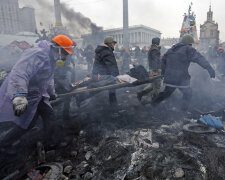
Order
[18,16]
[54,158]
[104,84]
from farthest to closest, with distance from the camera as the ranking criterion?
1. [18,16]
2. [104,84]
3. [54,158]

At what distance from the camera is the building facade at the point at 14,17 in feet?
188

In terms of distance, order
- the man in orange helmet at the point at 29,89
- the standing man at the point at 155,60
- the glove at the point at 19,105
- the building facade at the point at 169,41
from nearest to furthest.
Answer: the glove at the point at 19,105 → the man in orange helmet at the point at 29,89 → the standing man at the point at 155,60 → the building facade at the point at 169,41

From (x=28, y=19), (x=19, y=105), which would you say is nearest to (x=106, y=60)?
(x=19, y=105)

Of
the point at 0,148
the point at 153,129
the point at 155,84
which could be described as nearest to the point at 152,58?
the point at 155,84

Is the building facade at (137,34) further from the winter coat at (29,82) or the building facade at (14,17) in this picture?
the winter coat at (29,82)

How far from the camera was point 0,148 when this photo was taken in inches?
86.1

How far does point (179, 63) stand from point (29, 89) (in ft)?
10.6

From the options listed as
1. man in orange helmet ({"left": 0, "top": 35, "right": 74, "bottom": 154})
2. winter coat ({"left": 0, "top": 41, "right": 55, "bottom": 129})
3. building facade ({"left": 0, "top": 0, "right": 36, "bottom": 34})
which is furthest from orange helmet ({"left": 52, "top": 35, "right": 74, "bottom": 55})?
building facade ({"left": 0, "top": 0, "right": 36, "bottom": 34})

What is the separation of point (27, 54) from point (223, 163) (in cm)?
295

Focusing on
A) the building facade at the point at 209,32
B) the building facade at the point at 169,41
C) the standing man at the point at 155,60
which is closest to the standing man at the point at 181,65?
the standing man at the point at 155,60

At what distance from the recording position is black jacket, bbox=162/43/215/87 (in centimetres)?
368

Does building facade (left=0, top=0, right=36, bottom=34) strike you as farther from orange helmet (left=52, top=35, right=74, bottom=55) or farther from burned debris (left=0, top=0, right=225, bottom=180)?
orange helmet (left=52, top=35, right=74, bottom=55)

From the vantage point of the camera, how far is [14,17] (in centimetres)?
5875

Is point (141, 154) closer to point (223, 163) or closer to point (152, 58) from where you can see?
point (223, 163)
